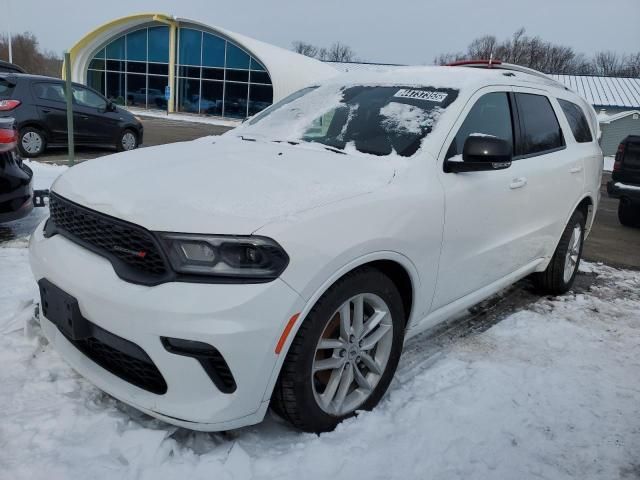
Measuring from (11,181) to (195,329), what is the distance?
11.4 ft

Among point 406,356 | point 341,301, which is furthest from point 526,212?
point 341,301

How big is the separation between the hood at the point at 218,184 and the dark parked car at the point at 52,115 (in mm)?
9237

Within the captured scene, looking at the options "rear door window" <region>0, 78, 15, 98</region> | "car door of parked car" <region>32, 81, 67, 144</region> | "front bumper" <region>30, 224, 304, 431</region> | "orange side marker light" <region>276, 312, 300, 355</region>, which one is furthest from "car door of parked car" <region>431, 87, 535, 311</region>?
"rear door window" <region>0, 78, 15, 98</region>

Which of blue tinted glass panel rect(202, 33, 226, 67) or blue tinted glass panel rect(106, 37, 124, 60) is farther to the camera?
blue tinted glass panel rect(106, 37, 124, 60)

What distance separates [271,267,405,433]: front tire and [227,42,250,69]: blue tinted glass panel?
3249 centimetres

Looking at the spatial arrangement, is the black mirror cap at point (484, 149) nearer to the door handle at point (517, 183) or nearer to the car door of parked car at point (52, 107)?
the door handle at point (517, 183)

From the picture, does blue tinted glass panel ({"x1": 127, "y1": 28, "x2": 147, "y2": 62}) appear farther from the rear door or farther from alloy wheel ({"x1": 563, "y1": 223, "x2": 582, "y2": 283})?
alloy wheel ({"x1": 563, "y1": 223, "x2": 582, "y2": 283})

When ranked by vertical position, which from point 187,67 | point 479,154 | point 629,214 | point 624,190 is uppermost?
point 479,154

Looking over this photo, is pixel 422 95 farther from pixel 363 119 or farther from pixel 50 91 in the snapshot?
pixel 50 91

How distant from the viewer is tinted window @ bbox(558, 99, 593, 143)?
4445 millimetres

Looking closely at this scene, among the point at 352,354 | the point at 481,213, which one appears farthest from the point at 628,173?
the point at 352,354

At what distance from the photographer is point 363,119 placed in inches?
126

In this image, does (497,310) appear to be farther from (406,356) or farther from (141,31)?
(141,31)

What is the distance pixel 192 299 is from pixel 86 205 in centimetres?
74
